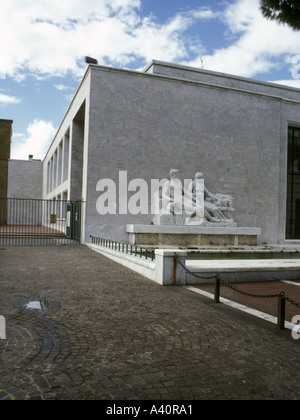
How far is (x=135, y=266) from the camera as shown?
9.80 metres

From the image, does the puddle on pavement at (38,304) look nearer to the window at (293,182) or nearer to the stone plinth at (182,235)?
the stone plinth at (182,235)

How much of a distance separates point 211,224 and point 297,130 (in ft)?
34.4

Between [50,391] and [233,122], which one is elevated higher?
[233,122]

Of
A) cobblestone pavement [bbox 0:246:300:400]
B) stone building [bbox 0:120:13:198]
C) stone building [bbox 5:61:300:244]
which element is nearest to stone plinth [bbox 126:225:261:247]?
stone building [bbox 5:61:300:244]

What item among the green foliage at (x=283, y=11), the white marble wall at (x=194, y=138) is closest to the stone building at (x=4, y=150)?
the white marble wall at (x=194, y=138)

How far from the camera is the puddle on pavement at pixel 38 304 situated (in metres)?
5.59

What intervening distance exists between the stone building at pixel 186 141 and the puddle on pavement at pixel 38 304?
1091 centimetres

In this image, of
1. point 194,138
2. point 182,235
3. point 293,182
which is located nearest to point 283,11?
point 182,235

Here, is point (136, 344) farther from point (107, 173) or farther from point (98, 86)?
point (98, 86)

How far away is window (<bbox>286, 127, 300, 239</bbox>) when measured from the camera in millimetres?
22855

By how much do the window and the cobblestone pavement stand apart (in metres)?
17.7

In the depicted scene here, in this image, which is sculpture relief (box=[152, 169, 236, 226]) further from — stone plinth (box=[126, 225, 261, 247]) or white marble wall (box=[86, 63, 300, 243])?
white marble wall (box=[86, 63, 300, 243])
